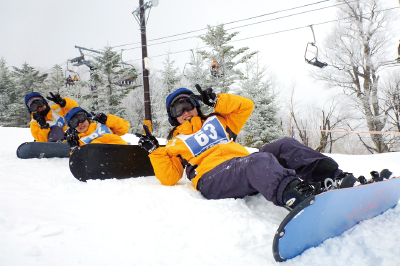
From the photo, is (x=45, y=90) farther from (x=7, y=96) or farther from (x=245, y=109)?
(x=245, y=109)

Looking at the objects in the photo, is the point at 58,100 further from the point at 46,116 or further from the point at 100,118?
the point at 100,118

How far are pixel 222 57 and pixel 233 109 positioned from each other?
10.6 metres

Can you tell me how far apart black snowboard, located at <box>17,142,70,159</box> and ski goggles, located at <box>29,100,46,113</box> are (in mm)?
836

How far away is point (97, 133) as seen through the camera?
133 inches

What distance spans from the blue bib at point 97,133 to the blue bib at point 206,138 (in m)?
1.78

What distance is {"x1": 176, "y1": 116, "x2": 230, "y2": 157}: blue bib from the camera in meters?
2.14

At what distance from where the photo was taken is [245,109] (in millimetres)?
2469

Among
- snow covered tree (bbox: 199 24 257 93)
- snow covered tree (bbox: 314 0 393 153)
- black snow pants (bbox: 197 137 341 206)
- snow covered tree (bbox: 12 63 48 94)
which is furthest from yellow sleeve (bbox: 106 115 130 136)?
snow covered tree (bbox: 12 63 48 94)

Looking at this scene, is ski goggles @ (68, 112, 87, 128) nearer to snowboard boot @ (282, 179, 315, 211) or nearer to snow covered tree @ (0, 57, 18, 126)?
snowboard boot @ (282, 179, 315, 211)

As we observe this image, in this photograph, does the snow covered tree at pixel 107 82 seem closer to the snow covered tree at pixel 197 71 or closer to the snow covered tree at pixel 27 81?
the snow covered tree at pixel 197 71

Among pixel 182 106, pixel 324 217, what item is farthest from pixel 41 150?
pixel 324 217

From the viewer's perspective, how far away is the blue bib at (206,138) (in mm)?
2143

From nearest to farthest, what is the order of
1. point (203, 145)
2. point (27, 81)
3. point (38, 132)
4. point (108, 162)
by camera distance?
point (203, 145), point (108, 162), point (38, 132), point (27, 81)

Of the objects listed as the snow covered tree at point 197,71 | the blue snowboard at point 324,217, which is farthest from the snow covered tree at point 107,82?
the blue snowboard at point 324,217
